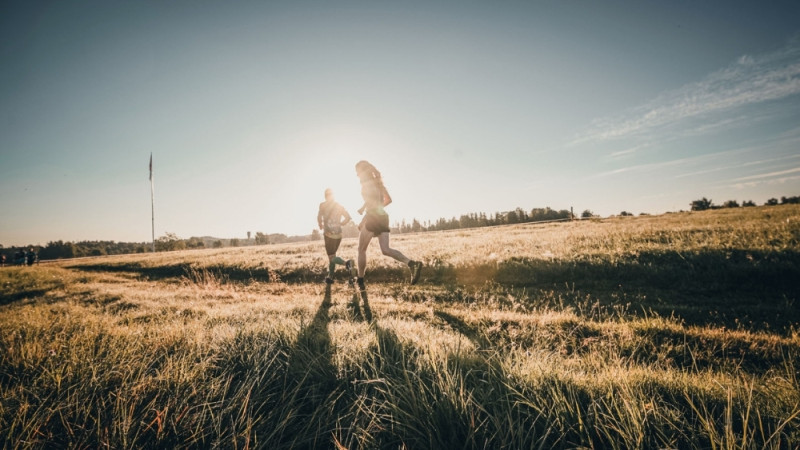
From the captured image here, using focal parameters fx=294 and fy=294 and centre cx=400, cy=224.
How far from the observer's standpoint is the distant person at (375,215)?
6.77 metres

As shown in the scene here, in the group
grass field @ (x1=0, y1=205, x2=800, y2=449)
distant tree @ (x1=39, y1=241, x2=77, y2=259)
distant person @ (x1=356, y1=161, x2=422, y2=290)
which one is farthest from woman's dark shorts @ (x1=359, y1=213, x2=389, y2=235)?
distant tree @ (x1=39, y1=241, x2=77, y2=259)

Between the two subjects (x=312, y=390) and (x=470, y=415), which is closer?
(x=470, y=415)

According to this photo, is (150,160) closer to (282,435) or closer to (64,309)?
(64,309)

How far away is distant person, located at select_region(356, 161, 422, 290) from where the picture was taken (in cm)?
677

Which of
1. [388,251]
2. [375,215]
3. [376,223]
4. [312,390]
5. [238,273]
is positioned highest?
[375,215]

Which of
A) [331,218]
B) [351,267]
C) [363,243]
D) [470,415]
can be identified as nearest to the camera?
[470,415]

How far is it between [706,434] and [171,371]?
296 cm

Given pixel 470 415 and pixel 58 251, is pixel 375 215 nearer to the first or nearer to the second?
pixel 470 415

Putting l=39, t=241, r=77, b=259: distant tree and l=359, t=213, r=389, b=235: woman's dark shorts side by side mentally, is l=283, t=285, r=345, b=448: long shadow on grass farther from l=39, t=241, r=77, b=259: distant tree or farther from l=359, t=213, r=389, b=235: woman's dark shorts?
l=39, t=241, r=77, b=259: distant tree

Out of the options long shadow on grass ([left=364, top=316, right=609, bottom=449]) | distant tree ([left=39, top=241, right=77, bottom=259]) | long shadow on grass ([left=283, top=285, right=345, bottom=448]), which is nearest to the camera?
long shadow on grass ([left=364, top=316, right=609, bottom=449])

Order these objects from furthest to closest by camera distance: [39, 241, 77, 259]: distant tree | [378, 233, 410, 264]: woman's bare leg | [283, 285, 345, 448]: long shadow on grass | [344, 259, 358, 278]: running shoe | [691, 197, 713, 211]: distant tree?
[39, 241, 77, 259]: distant tree
[691, 197, 713, 211]: distant tree
[344, 259, 358, 278]: running shoe
[378, 233, 410, 264]: woman's bare leg
[283, 285, 345, 448]: long shadow on grass

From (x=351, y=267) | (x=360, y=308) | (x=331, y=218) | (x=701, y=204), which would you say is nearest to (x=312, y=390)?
(x=360, y=308)

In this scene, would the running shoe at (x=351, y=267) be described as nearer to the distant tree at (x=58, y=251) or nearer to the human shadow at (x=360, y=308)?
the human shadow at (x=360, y=308)

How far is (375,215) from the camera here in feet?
22.3
